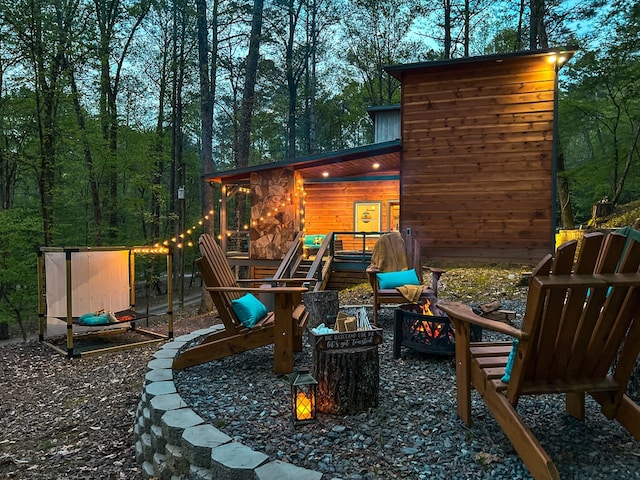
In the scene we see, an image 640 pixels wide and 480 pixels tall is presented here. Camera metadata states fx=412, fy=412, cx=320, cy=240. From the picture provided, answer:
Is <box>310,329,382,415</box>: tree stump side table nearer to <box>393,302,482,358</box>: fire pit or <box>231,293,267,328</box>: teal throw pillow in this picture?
<box>393,302,482,358</box>: fire pit

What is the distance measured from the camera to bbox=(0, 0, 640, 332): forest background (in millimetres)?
10227

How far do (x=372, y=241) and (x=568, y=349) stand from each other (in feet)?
36.8

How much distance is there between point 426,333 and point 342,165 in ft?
26.2

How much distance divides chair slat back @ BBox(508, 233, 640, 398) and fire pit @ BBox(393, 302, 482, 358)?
1.52 metres

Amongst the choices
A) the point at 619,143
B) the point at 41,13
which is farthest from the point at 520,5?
the point at 41,13

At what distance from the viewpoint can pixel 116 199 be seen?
47.6ft

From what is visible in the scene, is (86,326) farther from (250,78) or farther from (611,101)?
(611,101)

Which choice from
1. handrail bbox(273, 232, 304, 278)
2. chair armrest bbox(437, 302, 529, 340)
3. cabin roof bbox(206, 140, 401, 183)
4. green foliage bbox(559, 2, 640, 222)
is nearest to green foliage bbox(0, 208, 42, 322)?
cabin roof bbox(206, 140, 401, 183)

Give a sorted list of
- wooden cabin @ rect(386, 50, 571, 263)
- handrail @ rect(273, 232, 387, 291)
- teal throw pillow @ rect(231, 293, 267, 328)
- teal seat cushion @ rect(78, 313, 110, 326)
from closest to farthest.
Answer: teal throw pillow @ rect(231, 293, 267, 328)
teal seat cushion @ rect(78, 313, 110, 326)
wooden cabin @ rect(386, 50, 571, 263)
handrail @ rect(273, 232, 387, 291)

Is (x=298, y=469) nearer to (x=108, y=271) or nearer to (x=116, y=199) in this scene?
(x=108, y=271)

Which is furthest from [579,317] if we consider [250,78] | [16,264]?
[250,78]

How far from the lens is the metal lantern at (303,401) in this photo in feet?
7.88

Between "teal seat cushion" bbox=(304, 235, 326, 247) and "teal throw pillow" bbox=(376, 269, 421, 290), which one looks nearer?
"teal throw pillow" bbox=(376, 269, 421, 290)

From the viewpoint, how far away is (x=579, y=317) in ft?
5.78
